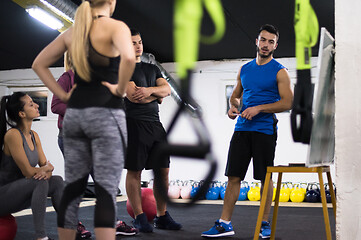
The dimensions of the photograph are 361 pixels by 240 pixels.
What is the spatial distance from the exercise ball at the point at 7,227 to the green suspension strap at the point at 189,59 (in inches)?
85.6

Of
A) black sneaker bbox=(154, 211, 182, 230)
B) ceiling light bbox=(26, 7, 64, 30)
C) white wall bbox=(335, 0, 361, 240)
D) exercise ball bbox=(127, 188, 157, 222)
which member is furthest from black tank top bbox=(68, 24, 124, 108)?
ceiling light bbox=(26, 7, 64, 30)

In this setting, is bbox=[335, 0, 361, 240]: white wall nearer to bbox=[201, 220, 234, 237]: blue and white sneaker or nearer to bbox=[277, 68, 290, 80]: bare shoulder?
bbox=[277, 68, 290, 80]: bare shoulder

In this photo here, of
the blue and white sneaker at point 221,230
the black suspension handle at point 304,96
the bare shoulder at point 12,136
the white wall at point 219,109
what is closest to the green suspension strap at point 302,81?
the black suspension handle at point 304,96

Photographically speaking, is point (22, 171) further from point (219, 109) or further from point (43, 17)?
point (219, 109)

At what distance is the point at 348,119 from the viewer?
6.58 ft

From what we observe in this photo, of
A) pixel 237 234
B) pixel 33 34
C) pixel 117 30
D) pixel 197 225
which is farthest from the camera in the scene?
pixel 33 34

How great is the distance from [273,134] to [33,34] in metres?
4.99

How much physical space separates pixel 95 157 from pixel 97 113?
6.3 inches

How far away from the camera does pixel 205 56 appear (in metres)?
7.83

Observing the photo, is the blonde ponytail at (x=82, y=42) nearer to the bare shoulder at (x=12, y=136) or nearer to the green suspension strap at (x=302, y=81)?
the green suspension strap at (x=302, y=81)

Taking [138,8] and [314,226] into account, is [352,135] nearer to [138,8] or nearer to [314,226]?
[314,226]

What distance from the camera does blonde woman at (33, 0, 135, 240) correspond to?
1.47 meters

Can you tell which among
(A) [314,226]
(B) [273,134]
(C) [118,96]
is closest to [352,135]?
(B) [273,134]

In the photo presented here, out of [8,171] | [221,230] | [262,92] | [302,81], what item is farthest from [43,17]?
[302,81]
